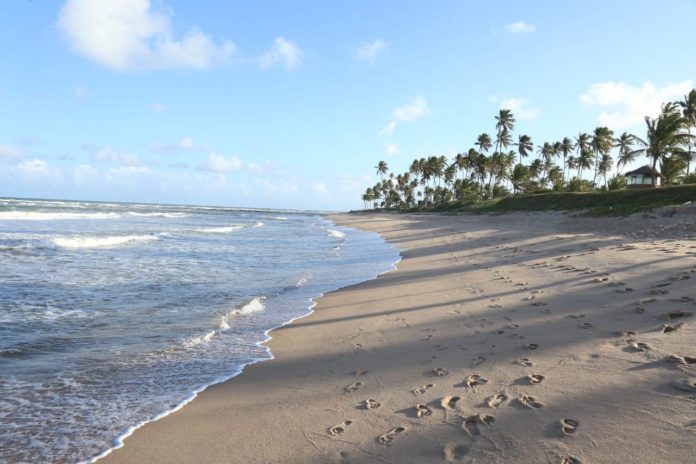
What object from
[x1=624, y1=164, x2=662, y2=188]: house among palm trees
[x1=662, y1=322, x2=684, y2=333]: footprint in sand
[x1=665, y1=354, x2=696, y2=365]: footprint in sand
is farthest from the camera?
[x1=624, y1=164, x2=662, y2=188]: house among palm trees

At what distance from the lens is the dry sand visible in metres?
3.66

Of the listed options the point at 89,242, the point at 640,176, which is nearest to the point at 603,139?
the point at 640,176

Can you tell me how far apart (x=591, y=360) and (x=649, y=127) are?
168ft

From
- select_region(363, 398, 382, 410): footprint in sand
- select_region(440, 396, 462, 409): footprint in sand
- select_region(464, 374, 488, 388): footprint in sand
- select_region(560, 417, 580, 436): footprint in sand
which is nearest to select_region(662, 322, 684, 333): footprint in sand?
select_region(464, 374, 488, 388): footprint in sand

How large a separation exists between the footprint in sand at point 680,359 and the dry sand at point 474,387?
0.01 meters

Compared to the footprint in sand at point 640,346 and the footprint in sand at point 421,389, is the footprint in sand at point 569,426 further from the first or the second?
the footprint in sand at point 640,346

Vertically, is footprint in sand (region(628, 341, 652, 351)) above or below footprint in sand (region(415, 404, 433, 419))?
above

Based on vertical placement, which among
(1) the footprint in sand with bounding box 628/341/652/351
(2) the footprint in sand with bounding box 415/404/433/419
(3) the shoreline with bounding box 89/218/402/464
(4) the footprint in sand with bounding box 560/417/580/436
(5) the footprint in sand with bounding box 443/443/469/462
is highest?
(1) the footprint in sand with bounding box 628/341/652/351

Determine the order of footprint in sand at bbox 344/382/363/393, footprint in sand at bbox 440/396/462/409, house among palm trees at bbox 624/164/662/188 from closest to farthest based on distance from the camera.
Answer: footprint in sand at bbox 440/396/462/409, footprint in sand at bbox 344/382/363/393, house among palm trees at bbox 624/164/662/188

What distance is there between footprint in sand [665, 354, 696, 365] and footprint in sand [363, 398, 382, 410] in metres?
3.21

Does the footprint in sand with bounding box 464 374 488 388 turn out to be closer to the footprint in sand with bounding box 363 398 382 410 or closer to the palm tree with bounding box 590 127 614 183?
the footprint in sand with bounding box 363 398 382 410

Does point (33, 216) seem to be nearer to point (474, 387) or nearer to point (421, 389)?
point (421, 389)

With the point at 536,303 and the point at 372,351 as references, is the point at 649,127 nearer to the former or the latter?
the point at 536,303

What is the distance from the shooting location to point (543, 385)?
A: 4691 millimetres
